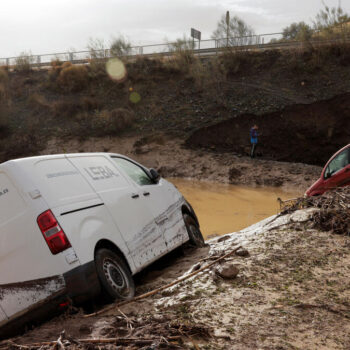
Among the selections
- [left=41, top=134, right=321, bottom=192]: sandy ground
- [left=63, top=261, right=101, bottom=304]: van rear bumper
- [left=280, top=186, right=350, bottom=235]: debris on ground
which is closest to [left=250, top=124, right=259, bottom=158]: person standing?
[left=41, top=134, right=321, bottom=192]: sandy ground

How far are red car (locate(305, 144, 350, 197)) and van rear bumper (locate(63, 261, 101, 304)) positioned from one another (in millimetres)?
6814

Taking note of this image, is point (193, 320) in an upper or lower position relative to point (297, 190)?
upper

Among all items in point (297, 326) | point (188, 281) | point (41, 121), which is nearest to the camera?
point (297, 326)

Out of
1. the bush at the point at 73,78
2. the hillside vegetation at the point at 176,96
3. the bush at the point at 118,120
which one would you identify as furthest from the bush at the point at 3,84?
the bush at the point at 118,120

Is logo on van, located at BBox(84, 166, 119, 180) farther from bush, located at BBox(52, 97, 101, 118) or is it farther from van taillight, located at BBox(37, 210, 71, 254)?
bush, located at BBox(52, 97, 101, 118)

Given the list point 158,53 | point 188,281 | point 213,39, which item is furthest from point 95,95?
point 188,281

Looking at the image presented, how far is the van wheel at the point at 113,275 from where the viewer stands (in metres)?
4.44

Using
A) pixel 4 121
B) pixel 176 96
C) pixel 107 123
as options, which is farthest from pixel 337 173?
pixel 4 121

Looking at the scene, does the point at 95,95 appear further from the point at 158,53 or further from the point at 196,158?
the point at 196,158

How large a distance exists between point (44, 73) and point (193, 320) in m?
35.4

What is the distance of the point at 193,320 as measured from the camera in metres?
3.68

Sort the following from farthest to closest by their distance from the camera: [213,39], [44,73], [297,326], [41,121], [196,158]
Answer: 1. [44,73]
2. [213,39]
3. [41,121]
4. [196,158]
5. [297,326]

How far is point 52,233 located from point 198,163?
58.4 ft

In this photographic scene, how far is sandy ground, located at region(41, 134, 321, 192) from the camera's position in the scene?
18.9 metres
